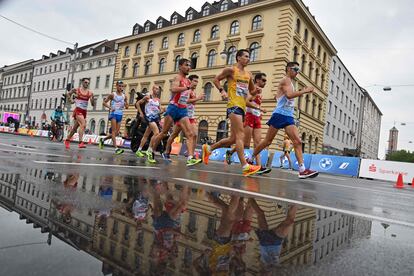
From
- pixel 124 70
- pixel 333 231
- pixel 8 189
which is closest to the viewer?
pixel 333 231

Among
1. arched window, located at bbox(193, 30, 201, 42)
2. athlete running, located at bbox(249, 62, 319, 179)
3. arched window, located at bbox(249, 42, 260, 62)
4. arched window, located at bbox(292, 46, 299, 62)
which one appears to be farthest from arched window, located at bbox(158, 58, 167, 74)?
athlete running, located at bbox(249, 62, 319, 179)

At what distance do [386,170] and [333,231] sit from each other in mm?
16066

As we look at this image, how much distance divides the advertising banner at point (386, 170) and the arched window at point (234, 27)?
21277 mm

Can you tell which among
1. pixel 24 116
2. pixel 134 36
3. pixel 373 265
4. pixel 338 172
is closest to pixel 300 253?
pixel 373 265

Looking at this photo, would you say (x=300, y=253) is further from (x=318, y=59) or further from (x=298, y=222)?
(x=318, y=59)

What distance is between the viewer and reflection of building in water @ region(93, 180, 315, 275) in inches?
45.8

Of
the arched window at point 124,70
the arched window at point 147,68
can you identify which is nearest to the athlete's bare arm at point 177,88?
the arched window at point 147,68

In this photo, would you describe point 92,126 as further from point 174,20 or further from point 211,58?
point 211,58

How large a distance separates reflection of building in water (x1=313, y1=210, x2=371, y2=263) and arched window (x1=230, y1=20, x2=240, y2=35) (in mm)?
32980

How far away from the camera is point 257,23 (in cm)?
3216

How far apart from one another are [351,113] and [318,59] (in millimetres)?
22576

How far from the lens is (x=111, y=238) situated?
4.69 ft

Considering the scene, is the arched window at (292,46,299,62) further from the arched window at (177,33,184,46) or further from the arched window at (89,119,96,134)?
the arched window at (89,119,96,134)

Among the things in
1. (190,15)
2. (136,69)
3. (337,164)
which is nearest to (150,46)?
(136,69)
